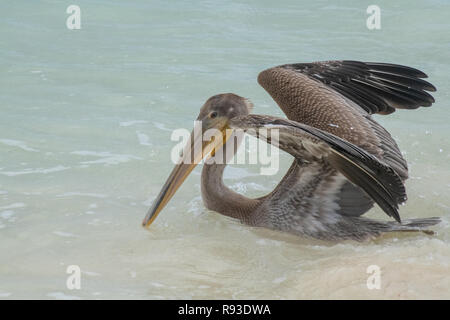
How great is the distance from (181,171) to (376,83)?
4.53ft

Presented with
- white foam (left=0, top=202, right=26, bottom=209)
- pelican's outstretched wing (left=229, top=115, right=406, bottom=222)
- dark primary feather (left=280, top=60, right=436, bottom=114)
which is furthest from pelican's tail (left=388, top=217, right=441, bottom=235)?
white foam (left=0, top=202, right=26, bottom=209)

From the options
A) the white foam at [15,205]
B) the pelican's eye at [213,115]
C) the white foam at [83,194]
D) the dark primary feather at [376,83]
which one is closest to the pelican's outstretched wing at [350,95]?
the dark primary feather at [376,83]

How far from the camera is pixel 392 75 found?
4.43 m

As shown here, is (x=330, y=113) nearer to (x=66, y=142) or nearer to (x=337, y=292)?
(x=337, y=292)

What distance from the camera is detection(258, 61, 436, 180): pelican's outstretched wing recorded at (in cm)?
388

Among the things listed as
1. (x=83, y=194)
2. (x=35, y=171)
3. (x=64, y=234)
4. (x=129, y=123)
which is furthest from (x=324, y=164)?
(x=129, y=123)

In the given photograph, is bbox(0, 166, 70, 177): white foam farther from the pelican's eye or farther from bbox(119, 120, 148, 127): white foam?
the pelican's eye

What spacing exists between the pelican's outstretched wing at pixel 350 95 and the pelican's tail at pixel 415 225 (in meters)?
0.24

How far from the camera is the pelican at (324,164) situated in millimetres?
3213

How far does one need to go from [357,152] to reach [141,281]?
104 centimetres

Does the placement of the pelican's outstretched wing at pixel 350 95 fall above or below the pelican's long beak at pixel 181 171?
above

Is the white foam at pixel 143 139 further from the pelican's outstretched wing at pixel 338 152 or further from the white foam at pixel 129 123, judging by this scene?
the pelican's outstretched wing at pixel 338 152

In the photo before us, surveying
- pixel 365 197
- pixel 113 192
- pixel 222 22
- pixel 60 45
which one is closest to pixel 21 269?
pixel 113 192

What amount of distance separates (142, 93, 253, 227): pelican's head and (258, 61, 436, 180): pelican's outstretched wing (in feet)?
1.04
